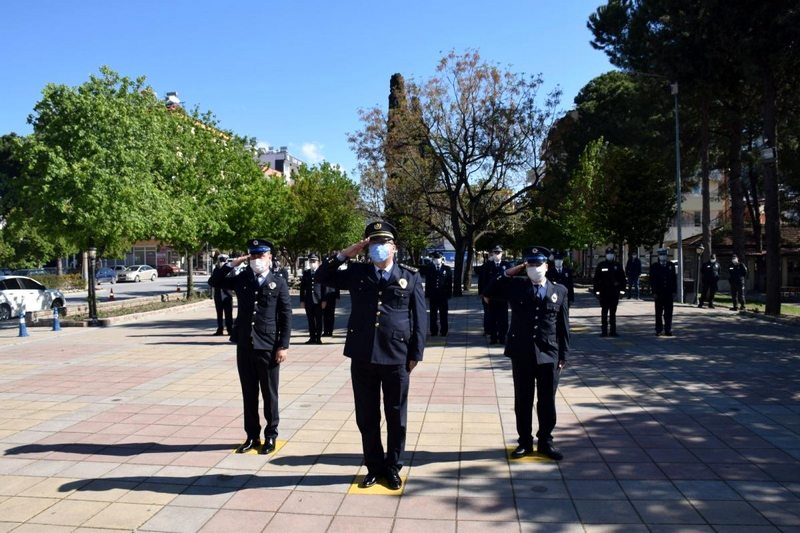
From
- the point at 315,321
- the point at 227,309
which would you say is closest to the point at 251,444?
the point at 315,321

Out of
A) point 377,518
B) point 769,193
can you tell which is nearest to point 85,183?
point 377,518

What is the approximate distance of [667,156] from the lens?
89.2 feet

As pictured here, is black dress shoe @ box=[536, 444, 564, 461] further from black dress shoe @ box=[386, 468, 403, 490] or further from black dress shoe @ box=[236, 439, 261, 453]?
black dress shoe @ box=[236, 439, 261, 453]

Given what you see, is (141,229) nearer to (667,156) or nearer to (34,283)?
(34,283)

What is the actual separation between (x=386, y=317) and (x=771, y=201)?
684 inches

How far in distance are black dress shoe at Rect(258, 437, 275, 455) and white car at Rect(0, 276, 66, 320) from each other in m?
17.1

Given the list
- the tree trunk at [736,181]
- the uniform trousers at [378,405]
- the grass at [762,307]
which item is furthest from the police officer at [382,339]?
the tree trunk at [736,181]

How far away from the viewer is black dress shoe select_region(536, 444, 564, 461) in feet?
18.0

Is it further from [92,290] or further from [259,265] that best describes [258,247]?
[92,290]

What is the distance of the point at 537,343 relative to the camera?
538 centimetres

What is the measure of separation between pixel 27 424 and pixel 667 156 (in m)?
26.5

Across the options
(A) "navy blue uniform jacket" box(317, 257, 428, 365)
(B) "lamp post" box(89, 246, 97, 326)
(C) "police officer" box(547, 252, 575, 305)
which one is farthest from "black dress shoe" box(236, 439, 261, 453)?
(B) "lamp post" box(89, 246, 97, 326)

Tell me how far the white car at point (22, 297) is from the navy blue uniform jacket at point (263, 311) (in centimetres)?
1697

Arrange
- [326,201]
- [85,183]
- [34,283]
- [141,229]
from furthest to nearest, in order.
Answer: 1. [326,201]
2. [34,283]
3. [141,229]
4. [85,183]
